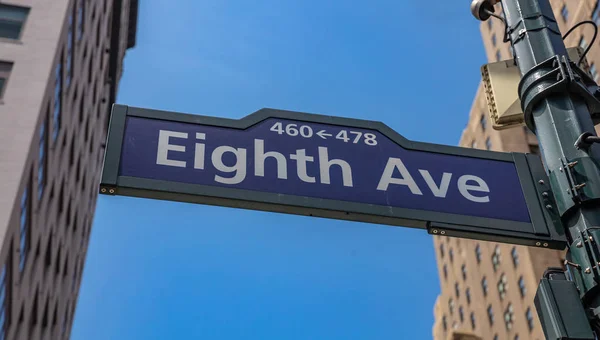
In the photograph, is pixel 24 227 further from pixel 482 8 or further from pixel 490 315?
pixel 490 315

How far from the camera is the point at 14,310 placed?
33875 millimetres

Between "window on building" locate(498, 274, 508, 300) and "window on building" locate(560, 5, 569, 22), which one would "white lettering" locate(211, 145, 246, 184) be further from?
"window on building" locate(498, 274, 508, 300)

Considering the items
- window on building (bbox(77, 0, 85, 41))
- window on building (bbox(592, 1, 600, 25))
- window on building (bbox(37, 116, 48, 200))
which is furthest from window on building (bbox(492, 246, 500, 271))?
window on building (bbox(37, 116, 48, 200))

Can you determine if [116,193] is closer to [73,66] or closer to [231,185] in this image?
[231,185]

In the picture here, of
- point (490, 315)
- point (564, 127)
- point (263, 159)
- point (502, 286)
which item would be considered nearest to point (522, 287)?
point (502, 286)

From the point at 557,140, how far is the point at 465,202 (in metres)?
0.62

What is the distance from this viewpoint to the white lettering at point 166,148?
4.55 m

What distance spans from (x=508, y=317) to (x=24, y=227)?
138 ft

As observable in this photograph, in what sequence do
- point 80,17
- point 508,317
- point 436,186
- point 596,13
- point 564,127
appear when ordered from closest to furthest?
point 564,127, point 436,186, point 80,17, point 596,13, point 508,317

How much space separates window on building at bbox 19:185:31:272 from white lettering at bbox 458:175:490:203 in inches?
1189

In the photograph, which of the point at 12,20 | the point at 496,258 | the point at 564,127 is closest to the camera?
the point at 564,127

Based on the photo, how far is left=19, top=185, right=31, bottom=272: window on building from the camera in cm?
3316

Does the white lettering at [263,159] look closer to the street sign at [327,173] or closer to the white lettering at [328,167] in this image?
the street sign at [327,173]

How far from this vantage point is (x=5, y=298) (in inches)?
1277
